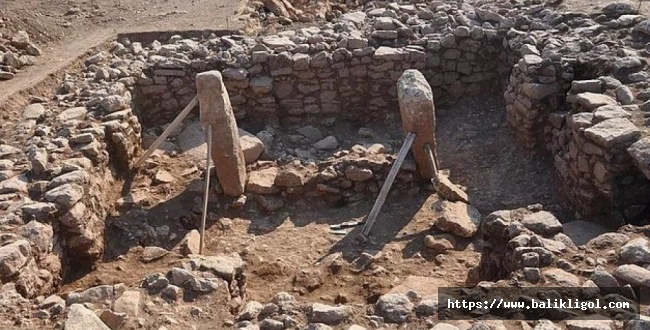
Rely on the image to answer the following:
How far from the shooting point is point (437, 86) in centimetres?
925

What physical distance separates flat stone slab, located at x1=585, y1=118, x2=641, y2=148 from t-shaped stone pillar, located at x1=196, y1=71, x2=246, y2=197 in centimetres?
397

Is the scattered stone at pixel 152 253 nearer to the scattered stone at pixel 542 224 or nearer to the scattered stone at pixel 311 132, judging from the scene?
the scattered stone at pixel 311 132

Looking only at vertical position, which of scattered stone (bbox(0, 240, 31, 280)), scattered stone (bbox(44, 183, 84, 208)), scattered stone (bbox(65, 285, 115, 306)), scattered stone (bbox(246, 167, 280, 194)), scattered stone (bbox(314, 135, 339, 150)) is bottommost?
scattered stone (bbox(246, 167, 280, 194))

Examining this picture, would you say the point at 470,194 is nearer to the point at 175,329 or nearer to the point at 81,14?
the point at 175,329

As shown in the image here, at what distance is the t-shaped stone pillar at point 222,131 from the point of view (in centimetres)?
723

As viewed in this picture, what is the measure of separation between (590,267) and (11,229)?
502 cm

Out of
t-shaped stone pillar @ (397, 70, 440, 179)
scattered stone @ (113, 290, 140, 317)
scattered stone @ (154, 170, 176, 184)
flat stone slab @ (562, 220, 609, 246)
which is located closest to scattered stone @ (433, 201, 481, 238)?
t-shaped stone pillar @ (397, 70, 440, 179)

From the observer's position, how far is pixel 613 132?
20.1ft

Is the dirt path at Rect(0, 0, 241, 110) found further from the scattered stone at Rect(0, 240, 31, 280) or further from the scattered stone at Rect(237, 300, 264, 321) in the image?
the scattered stone at Rect(237, 300, 264, 321)

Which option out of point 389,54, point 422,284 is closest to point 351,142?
point 389,54

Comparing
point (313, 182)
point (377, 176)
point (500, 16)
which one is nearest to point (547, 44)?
point (500, 16)

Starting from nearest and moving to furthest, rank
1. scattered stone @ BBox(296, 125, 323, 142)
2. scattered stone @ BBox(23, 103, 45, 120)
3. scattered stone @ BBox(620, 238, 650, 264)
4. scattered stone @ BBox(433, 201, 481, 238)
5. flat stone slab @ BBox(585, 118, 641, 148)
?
scattered stone @ BBox(620, 238, 650, 264) → flat stone slab @ BBox(585, 118, 641, 148) → scattered stone @ BBox(433, 201, 481, 238) → scattered stone @ BBox(23, 103, 45, 120) → scattered stone @ BBox(296, 125, 323, 142)

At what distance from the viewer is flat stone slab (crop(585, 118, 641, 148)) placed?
6051 millimetres

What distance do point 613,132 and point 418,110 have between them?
2.10 meters
